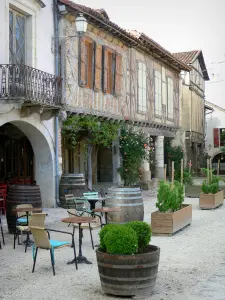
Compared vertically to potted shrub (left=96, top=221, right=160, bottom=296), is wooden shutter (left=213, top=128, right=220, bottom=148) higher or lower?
higher

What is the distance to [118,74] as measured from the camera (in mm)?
17969

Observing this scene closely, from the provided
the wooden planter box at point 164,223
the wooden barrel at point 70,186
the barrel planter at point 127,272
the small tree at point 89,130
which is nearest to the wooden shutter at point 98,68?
the small tree at point 89,130

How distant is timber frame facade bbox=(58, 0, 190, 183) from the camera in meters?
14.7

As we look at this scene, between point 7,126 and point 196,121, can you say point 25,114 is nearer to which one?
point 7,126

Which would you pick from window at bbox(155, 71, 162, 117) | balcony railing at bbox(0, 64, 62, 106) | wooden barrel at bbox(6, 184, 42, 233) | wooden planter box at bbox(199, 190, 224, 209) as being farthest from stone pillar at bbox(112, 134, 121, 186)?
wooden barrel at bbox(6, 184, 42, 233)

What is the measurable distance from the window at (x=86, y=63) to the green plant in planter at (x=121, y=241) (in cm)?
1003

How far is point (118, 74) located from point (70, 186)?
5.62 metres

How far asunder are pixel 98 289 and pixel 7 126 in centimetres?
969

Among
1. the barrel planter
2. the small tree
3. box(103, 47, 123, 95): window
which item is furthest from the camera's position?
box(103, 47, 123, 95): window

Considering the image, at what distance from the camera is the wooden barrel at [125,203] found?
9.92 meters

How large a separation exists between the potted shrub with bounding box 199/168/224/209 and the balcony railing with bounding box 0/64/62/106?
470cm

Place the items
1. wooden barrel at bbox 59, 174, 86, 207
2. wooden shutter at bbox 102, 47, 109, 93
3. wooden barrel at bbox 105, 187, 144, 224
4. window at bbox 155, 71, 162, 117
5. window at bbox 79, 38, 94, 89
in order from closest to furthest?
wooden barrel at bbox 105, 187, 144, 224 < wooden barrel at bbox 59, 174, 86, 207 < window at bbox 79, 38, 94, 89 < wooden shutter at bbox 102, 47, 109, 93 < window at bbox 155, 71, 162, 117

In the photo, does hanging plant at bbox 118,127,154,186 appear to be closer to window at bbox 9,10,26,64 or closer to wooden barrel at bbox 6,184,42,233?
window at bbox 9,10,26,64

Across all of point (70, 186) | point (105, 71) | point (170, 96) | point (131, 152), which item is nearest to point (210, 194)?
point (70, 186)
